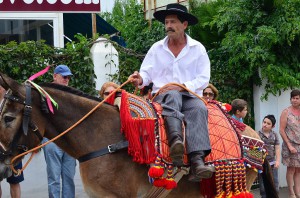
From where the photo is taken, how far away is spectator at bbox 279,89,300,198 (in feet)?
36.0

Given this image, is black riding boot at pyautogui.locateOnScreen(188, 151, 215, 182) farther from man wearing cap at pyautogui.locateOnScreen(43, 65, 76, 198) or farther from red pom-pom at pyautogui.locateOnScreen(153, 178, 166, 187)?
man wearing cap at pyautogui.locateOnScreen(43, 65, 76, 198)

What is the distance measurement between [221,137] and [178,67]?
817 mm

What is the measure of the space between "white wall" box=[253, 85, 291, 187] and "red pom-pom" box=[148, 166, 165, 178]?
719cm

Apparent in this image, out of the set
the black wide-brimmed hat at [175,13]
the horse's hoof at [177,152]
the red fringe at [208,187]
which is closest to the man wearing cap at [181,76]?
the black wide-brimmed hat at [175,13]

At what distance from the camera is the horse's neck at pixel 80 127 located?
5250 millimetres

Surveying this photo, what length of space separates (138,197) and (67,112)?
3.23 ft

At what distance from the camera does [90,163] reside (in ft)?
17.1

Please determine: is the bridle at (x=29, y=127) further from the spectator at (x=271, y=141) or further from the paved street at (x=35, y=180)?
the spectator at (x=271, y=141)

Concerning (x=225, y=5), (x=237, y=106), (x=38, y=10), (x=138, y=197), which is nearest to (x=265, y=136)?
(x=237, y=106)

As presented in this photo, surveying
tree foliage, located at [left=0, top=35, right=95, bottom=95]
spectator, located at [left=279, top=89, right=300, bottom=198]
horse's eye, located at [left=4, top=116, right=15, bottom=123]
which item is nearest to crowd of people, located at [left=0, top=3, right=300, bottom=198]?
horse's eye, located at [left=4, top=116, right=15, bottom=123]

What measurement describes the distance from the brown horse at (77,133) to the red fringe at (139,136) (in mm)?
101

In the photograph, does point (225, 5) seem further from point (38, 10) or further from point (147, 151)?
point (147, 151)

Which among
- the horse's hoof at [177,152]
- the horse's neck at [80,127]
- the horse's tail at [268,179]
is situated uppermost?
the horse's neck at [80,127]

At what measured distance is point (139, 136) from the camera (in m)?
5.27
